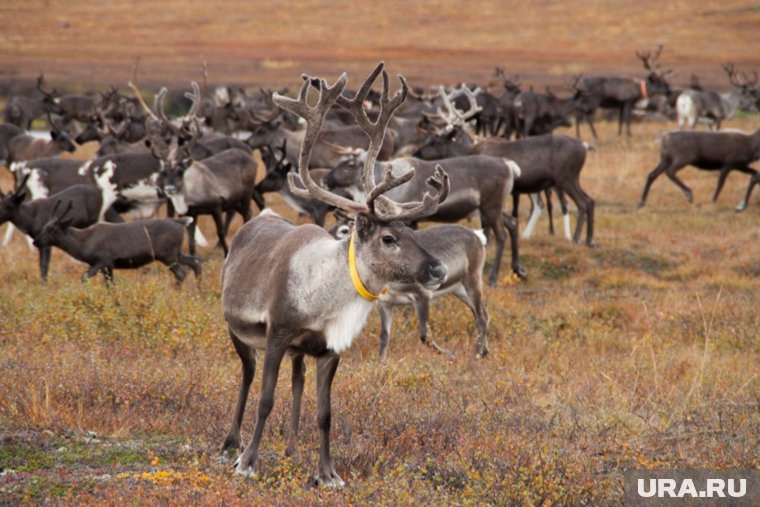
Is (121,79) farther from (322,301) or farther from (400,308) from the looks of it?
(322,301)

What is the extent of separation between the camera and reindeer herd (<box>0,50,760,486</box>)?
6.04 meters

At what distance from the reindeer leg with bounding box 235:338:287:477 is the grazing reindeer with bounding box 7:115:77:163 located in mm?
13274

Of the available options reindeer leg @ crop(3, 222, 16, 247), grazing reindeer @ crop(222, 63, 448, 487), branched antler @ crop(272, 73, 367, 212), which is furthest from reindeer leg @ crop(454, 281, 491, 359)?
reindeer leg @ crop(3, 222, 16, 247)

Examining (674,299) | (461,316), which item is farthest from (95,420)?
(674,299)

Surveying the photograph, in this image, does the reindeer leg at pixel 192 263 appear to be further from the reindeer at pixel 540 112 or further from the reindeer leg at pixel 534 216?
the reindeer at pixel 540 112

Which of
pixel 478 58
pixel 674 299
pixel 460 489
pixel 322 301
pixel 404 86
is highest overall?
pixel 404 86

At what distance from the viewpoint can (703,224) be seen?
16.2 metres

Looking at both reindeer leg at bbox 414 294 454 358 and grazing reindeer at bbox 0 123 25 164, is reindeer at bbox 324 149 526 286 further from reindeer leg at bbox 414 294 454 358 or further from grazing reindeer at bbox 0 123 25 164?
grazing reindeer at bbox 0 123 25 164

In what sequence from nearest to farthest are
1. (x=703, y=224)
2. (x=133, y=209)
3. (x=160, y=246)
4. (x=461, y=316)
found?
(x=461, y=316) → (x=160, y=246) → (x=133, y=209) → (x=703, y=224)

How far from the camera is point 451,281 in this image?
1028 cm

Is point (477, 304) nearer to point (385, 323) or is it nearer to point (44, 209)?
point (385, 323)

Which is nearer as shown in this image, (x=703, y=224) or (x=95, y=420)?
(x=95, y=420)

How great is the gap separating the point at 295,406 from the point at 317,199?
9.18ft

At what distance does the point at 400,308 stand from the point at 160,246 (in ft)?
9.18
